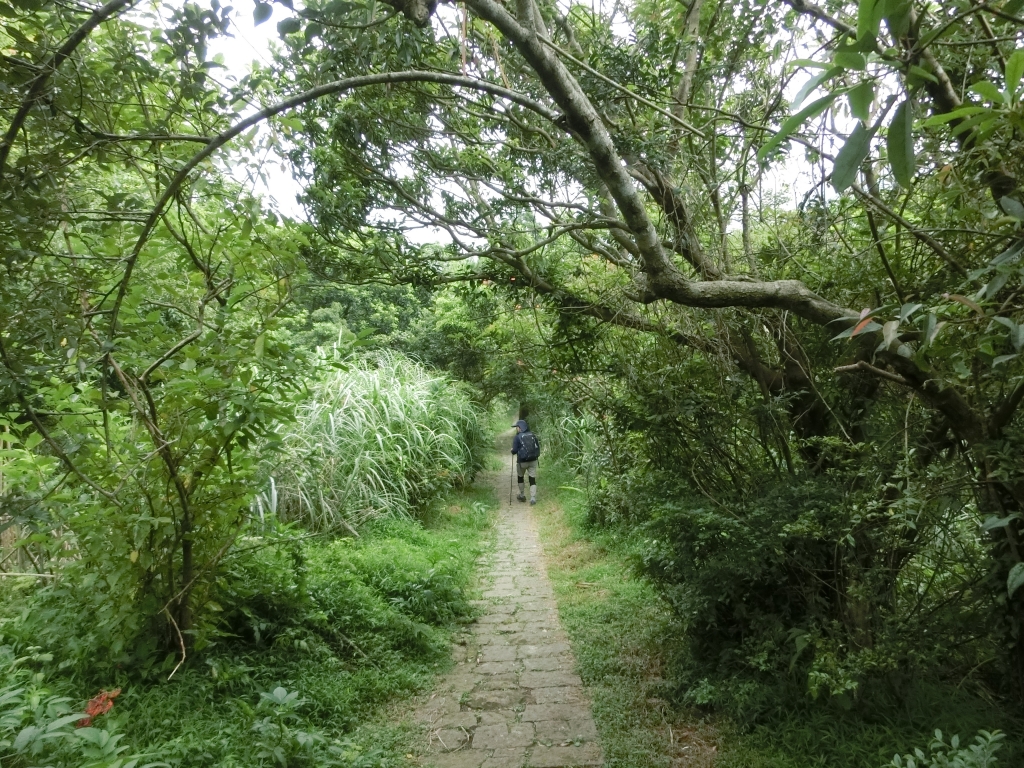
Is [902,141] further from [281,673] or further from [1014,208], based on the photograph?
[281,673]

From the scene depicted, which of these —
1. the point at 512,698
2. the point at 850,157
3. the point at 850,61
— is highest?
the point at 850,61

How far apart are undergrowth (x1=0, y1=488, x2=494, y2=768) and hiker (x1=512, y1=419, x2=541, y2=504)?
423 centimetres

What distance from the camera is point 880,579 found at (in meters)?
3.08

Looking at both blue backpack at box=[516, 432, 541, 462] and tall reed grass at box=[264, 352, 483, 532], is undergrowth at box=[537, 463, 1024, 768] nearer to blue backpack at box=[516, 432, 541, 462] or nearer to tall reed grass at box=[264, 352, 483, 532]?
tall reed grass at box=[264, 352, 483, 532]

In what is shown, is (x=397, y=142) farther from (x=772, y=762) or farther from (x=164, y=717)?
(x=772, y=762)

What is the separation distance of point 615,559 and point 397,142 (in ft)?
14.9

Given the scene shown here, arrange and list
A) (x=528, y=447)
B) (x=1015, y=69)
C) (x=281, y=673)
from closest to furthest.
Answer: (x=1015, y=69) < (x=281, y=673) < (x=528, y=447)

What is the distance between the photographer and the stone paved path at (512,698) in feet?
10.8

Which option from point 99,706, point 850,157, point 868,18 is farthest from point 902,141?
point 99,706

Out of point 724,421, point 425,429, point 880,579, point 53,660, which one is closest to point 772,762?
point 880,579

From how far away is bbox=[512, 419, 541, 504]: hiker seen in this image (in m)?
10.1

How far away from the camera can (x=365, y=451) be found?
7.02 meters

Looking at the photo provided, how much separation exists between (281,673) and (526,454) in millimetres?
6674

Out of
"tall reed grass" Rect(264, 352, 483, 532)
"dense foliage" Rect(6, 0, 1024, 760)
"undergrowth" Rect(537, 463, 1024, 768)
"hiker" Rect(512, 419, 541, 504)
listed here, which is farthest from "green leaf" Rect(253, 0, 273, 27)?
"hiker" Rect(512, 419, 541, 504)
